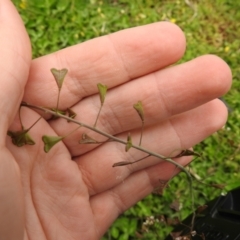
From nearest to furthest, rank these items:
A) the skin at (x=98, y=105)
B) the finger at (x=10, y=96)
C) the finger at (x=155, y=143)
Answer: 1. the finger at (x=10, y=96)
2. the skin at (x=98, y=105)
3. the finger at (x=155, y=143)

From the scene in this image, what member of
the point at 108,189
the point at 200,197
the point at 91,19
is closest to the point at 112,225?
the point at 108,189

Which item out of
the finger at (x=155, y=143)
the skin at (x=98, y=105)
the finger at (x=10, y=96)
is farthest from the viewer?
the finger at (x=155, y=143)

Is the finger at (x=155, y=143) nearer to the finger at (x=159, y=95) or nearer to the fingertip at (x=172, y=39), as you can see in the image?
Result: the finger at (x=159, y=95)

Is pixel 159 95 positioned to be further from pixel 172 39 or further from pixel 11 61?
pixel 11 61

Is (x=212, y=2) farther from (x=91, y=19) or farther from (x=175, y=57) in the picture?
(x=175, y=57)

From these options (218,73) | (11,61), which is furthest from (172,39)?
(11,61)

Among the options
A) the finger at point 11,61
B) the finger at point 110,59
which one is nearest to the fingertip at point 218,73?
the finger at point 110,59
